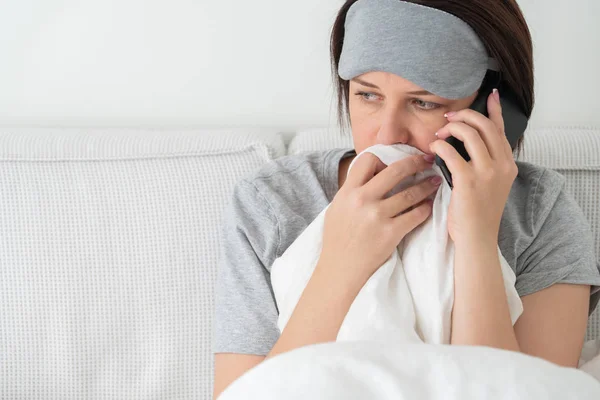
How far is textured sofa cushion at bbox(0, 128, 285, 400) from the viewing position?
1439 millimetres

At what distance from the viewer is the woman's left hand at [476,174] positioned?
3.65 feet

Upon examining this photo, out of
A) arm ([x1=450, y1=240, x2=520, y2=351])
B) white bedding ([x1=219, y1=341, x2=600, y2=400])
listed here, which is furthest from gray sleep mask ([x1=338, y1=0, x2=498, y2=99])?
white bedding ([x1=219, y1=341, x2=600, y2=400])

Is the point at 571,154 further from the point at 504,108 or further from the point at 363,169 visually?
the point at 363,169

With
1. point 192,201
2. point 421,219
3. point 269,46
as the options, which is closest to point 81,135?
point 192,201

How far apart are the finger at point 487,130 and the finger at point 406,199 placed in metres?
0.12

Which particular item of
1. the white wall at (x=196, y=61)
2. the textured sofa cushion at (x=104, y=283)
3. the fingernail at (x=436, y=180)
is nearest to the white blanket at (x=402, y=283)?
the fingernail at (x=436, y=180)

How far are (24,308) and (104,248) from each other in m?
0.20

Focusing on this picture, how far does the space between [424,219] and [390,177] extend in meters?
0.09

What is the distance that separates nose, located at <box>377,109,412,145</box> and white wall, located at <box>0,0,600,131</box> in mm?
582

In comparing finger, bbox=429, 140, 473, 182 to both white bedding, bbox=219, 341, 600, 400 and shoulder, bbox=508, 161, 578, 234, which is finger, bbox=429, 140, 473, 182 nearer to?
shoulder, bbox=508, 161, 578, 234

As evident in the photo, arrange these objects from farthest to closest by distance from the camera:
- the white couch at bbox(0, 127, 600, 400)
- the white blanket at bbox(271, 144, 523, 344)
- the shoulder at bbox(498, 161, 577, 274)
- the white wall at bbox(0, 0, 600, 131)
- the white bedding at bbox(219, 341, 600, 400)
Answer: the white wall at bbox(0, 0, 600, 131), the white couch at bbox(0, 127, 600, 400), the shoulder at bbox(498, 161, 577, 274), the white blanket at bbox(271, 144, 523, 344), the white bedding at bbox(219, 341, 600, 400)

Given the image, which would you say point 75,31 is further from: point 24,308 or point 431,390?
point 431,390

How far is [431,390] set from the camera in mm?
768

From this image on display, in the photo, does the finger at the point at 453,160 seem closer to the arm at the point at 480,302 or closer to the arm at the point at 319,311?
the arm at the point at 480,302
